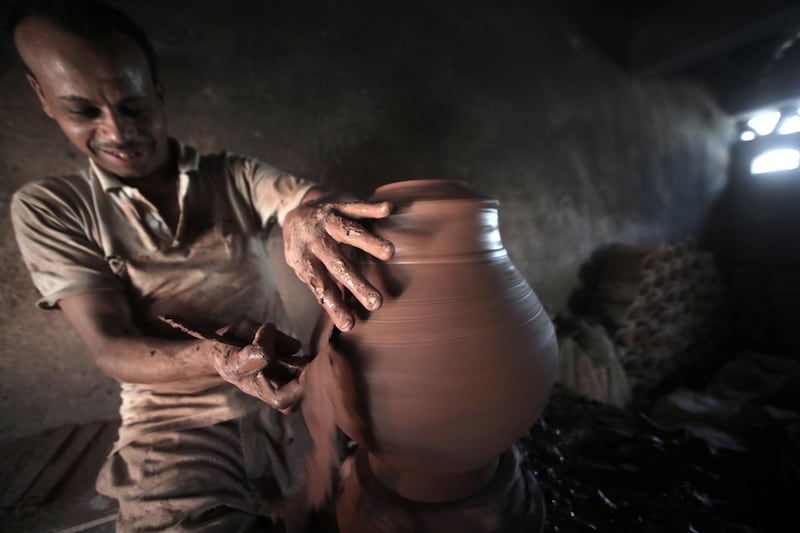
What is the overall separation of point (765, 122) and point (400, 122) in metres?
5.35

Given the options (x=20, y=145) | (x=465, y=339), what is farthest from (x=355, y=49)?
(x=465, y=339)

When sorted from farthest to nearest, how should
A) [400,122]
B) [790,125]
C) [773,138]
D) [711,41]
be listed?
[773,138]
[790,125]
[711,41]
[400,122]

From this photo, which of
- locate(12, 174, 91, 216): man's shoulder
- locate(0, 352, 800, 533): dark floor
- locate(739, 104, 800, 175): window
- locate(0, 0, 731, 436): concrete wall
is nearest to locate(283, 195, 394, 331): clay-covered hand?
locate(0, 352, 800, 533): dark floor

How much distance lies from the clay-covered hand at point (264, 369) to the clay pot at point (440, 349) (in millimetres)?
111

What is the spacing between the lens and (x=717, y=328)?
397cm

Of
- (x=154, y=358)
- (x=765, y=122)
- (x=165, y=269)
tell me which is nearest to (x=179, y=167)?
(x=165, y=269)

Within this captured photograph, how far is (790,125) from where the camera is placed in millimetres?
3779

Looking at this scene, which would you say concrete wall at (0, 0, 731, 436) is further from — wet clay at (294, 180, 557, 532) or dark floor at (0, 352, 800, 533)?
wet clay at (294, 180, 557, 532)

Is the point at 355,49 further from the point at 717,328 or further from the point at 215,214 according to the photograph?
the point at 717,328

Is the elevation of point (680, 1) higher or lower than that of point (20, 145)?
higher

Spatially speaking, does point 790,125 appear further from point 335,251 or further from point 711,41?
point 335,251

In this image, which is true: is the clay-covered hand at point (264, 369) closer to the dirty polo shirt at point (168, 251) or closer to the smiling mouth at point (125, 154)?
the dirty polo shirt at point (168, 251)

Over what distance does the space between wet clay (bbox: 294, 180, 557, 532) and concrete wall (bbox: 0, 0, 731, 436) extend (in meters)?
Result: 1.44

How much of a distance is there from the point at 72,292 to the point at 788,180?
6551mm
